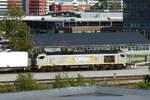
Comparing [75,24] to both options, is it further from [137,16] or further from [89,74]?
[89,74]

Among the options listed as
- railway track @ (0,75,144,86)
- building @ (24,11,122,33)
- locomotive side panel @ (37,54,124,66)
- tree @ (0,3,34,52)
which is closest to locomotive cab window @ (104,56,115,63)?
locomotive side panel @ (37,54,124,66)

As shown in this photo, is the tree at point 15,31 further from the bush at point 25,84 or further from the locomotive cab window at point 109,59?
the bush at point 25,84

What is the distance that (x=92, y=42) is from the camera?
8138 cm

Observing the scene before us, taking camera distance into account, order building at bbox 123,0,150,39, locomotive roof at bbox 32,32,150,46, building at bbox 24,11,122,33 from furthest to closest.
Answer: building at bbox 24,11,122,33, building at bbox 123,0,150,39, locomotive roof at bbox 32,32,150,46

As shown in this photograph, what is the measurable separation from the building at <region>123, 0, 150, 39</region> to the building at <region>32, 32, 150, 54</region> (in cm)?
2810

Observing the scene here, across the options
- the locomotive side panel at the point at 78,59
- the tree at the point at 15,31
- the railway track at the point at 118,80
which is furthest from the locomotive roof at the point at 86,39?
the railway track at the point at 118,80

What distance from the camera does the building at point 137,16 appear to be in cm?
11412

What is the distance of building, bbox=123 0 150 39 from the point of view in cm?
11412

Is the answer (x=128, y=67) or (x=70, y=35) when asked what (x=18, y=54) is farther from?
(x=70, y=35)

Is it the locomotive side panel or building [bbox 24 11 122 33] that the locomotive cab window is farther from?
building [bbox 24 11 122 33]

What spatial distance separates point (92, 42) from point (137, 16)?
3951cm

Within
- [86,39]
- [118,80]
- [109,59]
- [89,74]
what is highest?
[86,39]

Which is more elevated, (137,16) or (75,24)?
(137,16)

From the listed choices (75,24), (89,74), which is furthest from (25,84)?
(75,24)
